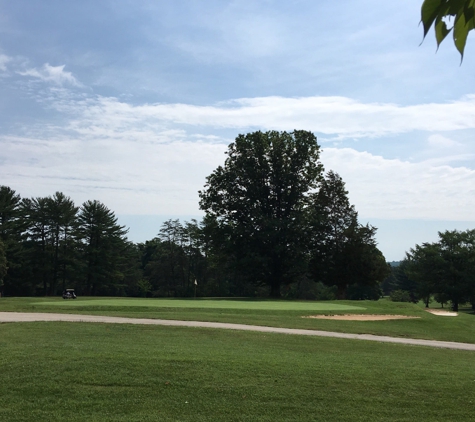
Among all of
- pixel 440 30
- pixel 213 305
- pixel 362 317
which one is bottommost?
pixel 362 317

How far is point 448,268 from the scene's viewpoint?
59094mm

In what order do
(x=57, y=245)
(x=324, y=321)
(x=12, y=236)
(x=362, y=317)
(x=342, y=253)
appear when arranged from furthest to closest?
1. (x=57, y=245)
2. (x=12, y=236)
3. (x=342, y=253)
4. (x=362, y=317)
5. (x=324, y=321)

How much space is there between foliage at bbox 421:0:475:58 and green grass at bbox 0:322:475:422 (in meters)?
5.86

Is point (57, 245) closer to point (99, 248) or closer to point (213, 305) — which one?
point (99, 248)

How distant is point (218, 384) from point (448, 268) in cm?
5760

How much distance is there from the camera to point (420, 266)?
61781 millimetres

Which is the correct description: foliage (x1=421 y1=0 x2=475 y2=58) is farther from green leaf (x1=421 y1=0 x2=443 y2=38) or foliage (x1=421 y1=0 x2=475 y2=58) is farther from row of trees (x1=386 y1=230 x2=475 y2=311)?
row of trees (x1=386 y1=230 x2=475 y2=311)

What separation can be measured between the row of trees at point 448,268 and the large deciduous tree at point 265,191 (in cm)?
2181

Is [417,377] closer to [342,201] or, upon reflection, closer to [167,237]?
[342,201]

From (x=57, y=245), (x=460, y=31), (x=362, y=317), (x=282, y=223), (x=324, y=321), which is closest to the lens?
(x=460, y=31)

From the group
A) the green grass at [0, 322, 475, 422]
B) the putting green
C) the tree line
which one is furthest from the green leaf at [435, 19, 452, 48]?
the tree line

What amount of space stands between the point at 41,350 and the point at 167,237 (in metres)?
76.3

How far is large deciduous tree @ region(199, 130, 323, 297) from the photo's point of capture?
153ft

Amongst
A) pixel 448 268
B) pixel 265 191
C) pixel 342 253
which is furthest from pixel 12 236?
pixel 448 268
